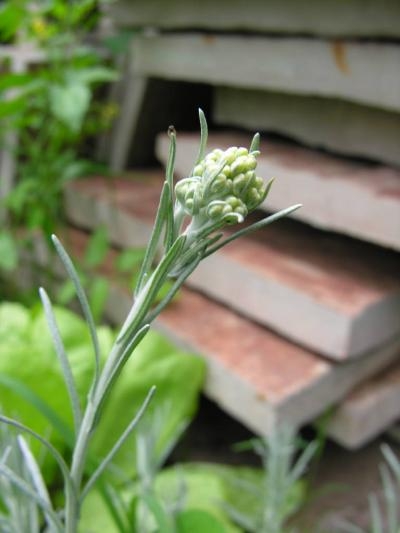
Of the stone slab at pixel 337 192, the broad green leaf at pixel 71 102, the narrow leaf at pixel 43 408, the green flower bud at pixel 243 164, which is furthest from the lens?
the broad green leaf at pixel 71 102

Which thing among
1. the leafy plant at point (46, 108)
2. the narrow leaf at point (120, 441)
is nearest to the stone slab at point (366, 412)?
the leafy plant at point (46, 108)

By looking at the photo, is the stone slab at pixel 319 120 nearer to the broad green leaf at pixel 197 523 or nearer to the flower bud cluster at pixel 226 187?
the broad green leaf at pixel 197 523

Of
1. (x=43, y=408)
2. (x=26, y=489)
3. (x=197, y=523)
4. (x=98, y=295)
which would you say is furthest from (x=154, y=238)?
(x=98, y=295)

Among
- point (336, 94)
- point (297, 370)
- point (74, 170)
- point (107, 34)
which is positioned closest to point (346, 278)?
point (297, 370)

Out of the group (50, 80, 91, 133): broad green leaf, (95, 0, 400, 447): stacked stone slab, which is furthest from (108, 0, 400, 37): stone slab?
(50, 80, 91, 133): broad green leaf

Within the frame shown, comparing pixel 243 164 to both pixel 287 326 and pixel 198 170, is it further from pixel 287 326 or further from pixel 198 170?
pixel 287 326

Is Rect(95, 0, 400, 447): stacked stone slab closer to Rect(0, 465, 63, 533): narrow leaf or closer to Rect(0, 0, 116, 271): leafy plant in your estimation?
Rect(0, 0, 116, 271): leafy plant

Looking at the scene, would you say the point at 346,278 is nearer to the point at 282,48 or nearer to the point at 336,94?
the point at 336,94
